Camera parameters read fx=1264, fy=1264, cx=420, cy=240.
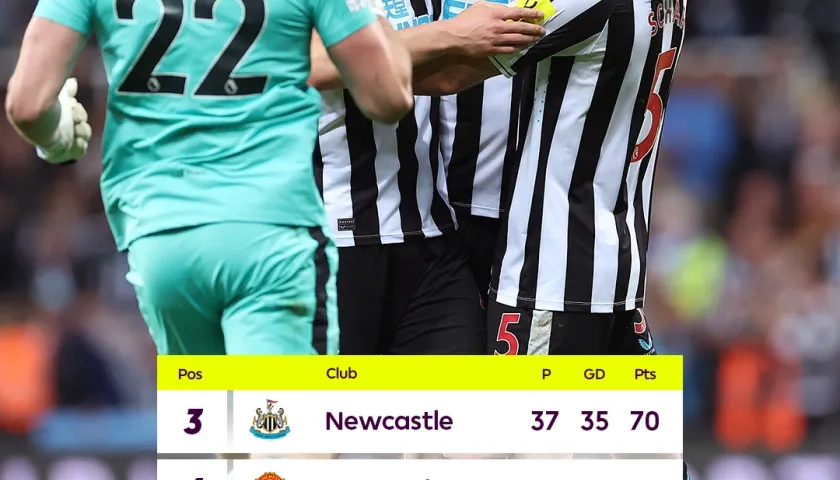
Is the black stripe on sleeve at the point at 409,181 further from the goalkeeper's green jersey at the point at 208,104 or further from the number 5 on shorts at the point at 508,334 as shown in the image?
the goalkeeper's green jersey at the point at 208,104

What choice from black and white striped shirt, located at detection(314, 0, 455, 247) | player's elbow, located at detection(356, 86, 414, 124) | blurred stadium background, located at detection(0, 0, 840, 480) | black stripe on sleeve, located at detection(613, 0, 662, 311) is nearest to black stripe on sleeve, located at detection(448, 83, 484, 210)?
black and white striped shirt, located at detection(314, 0, 455, 247)

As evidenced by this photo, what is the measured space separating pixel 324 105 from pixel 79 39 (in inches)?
36.2

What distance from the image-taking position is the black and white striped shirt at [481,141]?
3.51 meters

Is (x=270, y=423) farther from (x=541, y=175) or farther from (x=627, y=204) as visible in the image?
(x=627, y=204)

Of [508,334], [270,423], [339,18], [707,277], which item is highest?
[707,277]

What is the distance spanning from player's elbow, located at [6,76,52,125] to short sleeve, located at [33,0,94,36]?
0.50 feet

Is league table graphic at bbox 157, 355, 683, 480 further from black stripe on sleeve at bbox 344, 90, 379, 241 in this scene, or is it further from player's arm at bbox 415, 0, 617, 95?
player's arm at bbox 415, 0, 617, 95

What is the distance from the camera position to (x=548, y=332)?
10.6 feet

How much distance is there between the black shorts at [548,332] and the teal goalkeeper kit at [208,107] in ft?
2.30

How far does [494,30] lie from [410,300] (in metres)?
0.82

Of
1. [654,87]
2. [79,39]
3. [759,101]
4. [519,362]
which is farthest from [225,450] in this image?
[759,101]

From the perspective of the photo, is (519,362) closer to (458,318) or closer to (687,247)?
(458,318)

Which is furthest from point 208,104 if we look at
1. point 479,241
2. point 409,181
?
point 479,241

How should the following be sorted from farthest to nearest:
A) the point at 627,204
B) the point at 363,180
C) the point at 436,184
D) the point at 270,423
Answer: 1. the point at 436,184
2. the point at 363,180
3. the point at 627,204
4. the point at 270,423
